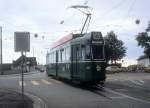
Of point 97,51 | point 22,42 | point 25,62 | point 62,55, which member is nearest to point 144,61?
point 62,55

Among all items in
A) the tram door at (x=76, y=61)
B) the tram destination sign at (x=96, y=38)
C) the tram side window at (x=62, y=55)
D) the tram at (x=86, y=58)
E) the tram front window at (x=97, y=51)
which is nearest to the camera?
the tram at (x=86, y=58)

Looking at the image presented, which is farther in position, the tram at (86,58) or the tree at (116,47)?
the tree at (116,47)

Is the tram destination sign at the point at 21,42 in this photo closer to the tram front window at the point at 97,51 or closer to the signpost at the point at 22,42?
the signpost at the point at 22,42

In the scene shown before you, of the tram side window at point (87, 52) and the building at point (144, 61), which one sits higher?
the building at point (144, 61)

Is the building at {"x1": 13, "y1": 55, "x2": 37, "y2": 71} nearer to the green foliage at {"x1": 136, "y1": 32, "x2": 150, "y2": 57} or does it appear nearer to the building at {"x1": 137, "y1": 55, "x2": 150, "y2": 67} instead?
the green foliage at {"x1": 136, "y1": 32, "x2": 150, "y2": 57}

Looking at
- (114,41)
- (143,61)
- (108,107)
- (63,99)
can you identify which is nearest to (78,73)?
(63,99)

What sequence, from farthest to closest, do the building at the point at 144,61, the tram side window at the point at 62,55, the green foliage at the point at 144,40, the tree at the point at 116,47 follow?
the building at the point at 144,61 → the green foliage at the point at 144,40 → the tree at the point at 116,47 → the tram side window at the point at 62,55

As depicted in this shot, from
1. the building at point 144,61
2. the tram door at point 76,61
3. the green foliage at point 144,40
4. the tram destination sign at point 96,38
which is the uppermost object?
the green foliage at point 144,40

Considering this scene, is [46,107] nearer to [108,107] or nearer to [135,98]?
[108,107]

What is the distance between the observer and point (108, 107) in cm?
1967

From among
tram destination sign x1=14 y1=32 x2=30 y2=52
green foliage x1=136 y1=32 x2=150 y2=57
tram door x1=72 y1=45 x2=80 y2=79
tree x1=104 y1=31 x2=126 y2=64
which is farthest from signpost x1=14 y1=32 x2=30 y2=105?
green foliage x1=136 y1=32 x2=150 y2=57

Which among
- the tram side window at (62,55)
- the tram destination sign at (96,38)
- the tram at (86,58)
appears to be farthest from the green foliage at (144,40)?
the tram destination sign at (96,38)

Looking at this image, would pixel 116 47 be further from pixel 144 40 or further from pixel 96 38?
pixel 96 38

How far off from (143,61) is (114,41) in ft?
144
